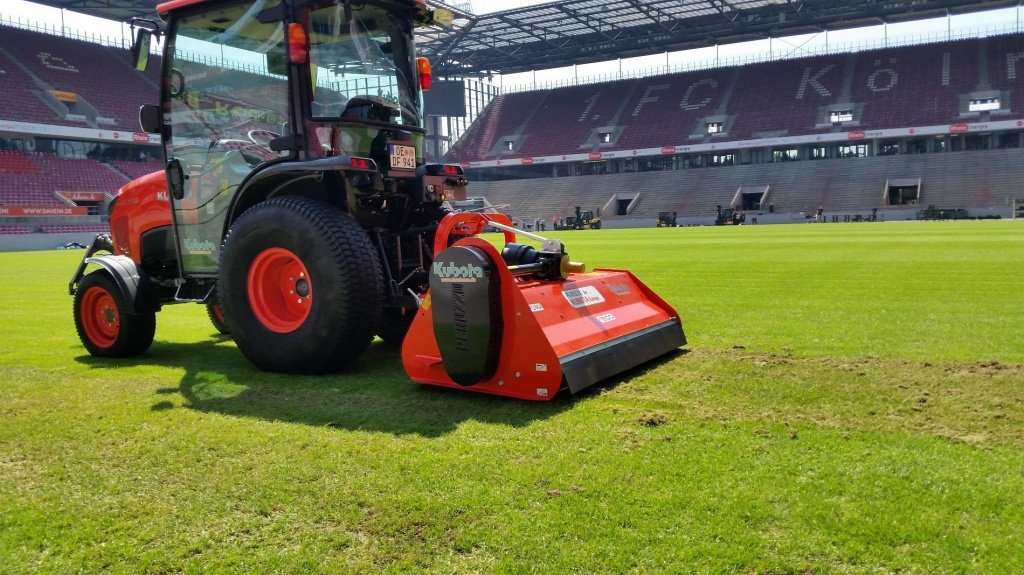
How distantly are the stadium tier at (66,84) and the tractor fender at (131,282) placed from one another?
43.3 meters

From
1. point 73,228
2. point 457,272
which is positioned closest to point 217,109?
point 457,272

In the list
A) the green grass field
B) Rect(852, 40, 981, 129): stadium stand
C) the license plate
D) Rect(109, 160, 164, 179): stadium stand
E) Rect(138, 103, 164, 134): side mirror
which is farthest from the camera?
Rect(109, 160, 164, 179): stadium stand

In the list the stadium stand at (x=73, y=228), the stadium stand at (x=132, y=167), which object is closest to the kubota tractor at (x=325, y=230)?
the stadium stand at (x=73, y=228)

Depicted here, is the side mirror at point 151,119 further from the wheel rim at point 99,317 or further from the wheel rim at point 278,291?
the wheel rim at point 278,291

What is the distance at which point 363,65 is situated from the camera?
579 centimetres

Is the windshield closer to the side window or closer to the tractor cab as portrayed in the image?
the tractor cab

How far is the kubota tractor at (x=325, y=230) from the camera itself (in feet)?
15.1

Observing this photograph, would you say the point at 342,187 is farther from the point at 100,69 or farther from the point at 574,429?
the point at 100,69

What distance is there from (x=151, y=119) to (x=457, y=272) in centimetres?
333

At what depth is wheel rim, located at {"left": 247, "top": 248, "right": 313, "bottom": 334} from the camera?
541cm

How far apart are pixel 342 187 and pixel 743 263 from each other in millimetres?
10317

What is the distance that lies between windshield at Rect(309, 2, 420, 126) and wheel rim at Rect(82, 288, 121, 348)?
281cm

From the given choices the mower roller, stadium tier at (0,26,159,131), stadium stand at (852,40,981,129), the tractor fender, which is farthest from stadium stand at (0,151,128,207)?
stadium stand at (852,40,981,129)

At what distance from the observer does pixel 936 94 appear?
49.2 m
